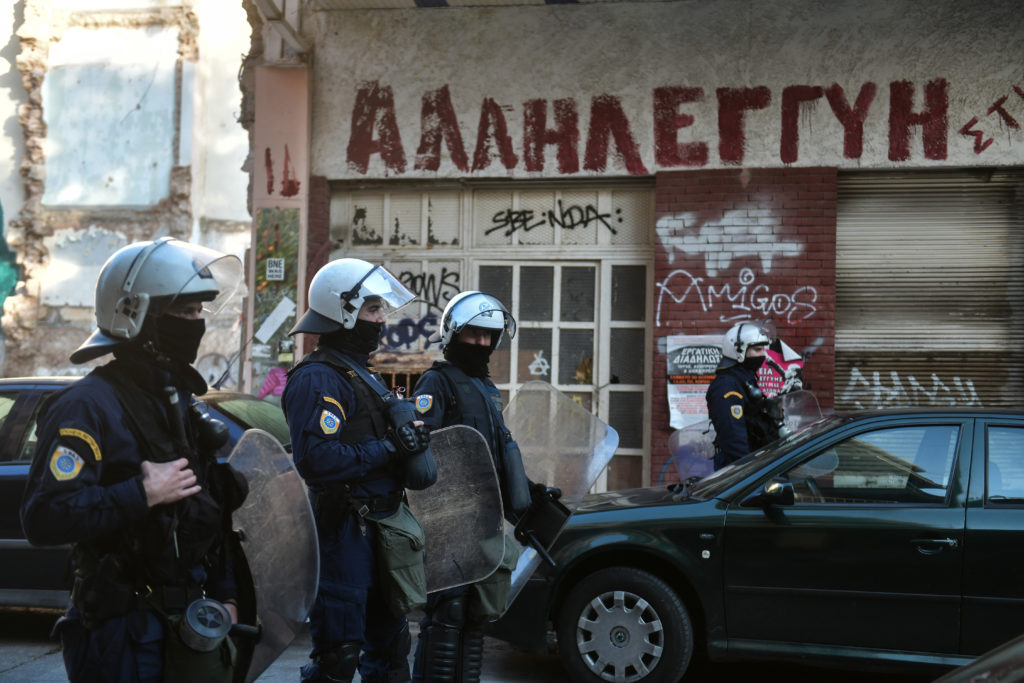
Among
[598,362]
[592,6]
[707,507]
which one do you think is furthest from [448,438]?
[592,6]

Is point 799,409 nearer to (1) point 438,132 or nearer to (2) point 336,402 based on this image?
(1) point 438,132

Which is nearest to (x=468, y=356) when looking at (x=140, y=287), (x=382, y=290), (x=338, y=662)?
(x=382, y=290)

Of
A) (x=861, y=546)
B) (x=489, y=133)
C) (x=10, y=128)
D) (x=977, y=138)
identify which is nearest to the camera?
(x=861, y=546)

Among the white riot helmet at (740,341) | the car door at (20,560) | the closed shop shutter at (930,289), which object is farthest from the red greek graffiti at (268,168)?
the closed shop shutter at (930,289)

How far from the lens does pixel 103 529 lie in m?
2.29

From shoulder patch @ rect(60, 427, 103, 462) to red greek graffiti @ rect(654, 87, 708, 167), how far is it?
7238 millimetres

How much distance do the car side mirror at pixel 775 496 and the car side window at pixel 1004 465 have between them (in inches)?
35.2

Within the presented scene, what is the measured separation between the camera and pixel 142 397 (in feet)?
8.23

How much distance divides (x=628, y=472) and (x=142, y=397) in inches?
281

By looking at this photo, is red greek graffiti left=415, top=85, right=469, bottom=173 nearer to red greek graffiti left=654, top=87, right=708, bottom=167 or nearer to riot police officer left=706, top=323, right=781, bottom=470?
red greek graffiti left=654, top=87, right=708, bottom=167

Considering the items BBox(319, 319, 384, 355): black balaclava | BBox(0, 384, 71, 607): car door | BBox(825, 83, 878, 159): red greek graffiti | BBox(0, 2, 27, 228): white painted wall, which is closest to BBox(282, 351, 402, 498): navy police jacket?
BBox(319, 319, 384, 355): black balaclava

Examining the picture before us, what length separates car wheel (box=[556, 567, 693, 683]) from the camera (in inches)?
187

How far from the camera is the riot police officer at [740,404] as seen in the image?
653cm

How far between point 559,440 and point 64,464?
2847mm
